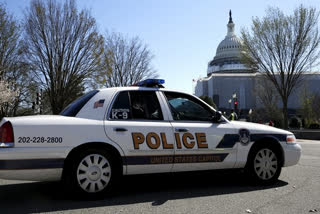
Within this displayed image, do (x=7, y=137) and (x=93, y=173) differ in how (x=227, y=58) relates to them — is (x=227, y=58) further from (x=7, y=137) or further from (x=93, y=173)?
(x=7, y=137)

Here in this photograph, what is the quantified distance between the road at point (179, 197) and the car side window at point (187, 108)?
89 cm

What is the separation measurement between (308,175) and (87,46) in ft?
58.8

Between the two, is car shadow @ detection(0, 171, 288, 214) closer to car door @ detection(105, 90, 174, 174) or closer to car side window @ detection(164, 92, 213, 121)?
car door @ detection(105, 90, 174, 174)

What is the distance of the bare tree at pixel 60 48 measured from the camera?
19953 mm

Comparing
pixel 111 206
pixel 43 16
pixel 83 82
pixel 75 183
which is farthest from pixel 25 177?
pixel 83 82

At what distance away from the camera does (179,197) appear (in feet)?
14.6

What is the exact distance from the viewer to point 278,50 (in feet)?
78.4

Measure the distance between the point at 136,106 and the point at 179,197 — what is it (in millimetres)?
1439

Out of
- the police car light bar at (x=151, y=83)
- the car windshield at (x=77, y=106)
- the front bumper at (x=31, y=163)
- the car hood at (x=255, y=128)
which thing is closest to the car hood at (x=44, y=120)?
the car windshield at (x=77, y=106)

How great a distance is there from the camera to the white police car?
3953 mm

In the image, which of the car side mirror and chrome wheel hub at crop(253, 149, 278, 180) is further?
chrome wheel hub at crop(253, 149, 278, 180)

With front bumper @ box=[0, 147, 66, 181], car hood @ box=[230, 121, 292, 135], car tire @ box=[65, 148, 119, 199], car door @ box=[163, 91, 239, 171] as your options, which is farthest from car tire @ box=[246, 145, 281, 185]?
front bumper @ box=[0, 147, 66, 181]

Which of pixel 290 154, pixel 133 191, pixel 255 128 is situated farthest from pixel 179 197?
pixel 290 154

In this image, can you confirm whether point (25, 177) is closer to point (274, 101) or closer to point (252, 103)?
point (274, 101)
